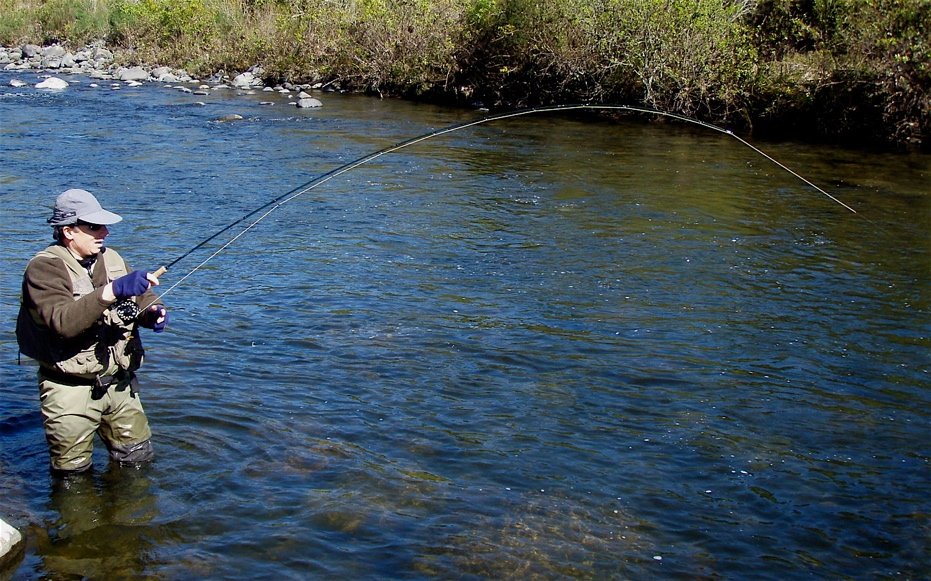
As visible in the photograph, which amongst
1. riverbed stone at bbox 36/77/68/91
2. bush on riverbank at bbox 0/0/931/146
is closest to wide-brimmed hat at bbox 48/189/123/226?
bush on riverbank at bbox 0/0/931/146

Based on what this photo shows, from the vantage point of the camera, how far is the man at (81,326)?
13.7 ft

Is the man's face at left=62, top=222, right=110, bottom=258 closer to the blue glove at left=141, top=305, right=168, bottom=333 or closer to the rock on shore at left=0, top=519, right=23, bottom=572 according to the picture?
the blue glove at left=141, top=305, right=168, bottom=333

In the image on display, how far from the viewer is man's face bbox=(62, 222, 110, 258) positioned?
4355 millimetres

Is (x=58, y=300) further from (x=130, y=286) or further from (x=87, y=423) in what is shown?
(x=87, y=423)

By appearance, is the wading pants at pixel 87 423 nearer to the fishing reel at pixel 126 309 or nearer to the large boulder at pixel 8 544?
the fishing reel at pixel 126 309

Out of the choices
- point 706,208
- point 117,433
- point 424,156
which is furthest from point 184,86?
point 117,433

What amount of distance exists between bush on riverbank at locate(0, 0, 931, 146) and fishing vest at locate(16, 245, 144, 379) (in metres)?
15.1

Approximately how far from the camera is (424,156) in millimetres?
15656

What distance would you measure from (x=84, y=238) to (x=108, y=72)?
86.7 feet

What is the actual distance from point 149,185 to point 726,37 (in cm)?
1135

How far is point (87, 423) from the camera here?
4.62 m

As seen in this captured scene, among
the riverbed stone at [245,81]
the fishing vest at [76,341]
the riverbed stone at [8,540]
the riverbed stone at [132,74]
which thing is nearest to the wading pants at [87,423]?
the fishing vest at [76,341]

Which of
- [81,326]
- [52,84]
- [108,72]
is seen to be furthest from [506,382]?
[108,72]

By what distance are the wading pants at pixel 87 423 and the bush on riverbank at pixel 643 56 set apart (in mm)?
14919
